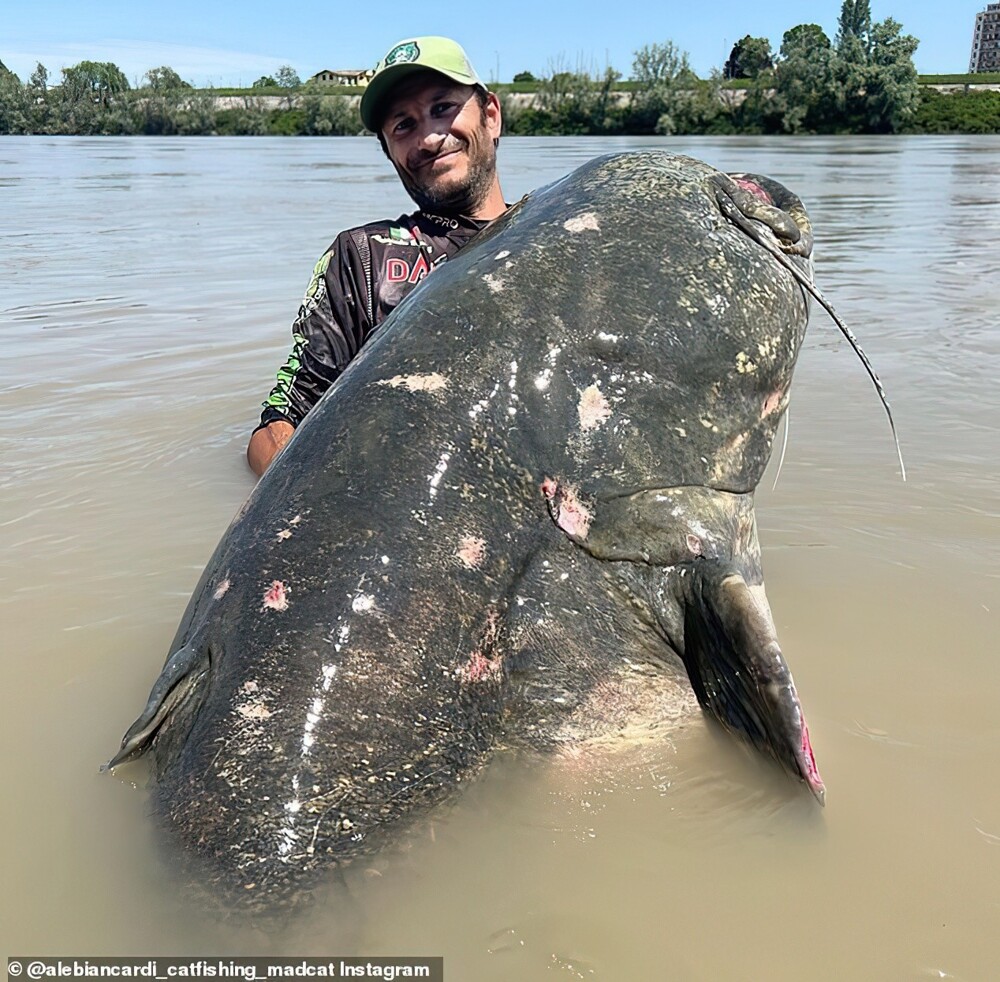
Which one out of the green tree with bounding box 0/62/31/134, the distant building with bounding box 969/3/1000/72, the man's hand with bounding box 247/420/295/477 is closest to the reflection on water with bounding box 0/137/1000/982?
the man's hand with bounding box 247/420/295/477

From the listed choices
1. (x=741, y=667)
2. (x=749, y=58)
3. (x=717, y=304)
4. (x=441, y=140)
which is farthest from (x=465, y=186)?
(x=749, y=58)

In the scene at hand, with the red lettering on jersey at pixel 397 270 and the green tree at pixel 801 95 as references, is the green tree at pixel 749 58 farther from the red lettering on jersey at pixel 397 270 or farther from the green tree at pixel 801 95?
the red lettering on jersey at pixel 397 270

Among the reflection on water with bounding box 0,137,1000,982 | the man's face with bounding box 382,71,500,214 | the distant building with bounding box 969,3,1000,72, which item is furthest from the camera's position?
the distant building with bounding box 969,3,1000,72

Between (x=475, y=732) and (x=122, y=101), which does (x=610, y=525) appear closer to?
(x=475, y=732)

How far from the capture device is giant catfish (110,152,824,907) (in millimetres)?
1874

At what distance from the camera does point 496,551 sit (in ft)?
6.79

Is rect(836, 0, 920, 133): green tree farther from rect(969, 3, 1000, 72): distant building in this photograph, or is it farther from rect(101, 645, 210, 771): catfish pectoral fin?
rect(969, 3, 1000, 72): distant building

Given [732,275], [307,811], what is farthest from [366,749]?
[732,275]

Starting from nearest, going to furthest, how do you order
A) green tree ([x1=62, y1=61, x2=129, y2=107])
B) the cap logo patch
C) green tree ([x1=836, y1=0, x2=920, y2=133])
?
the cap logo patch → green tree ([x1=836, y1=0, x2=920, y2=133]) → green tree ([x1=62, y1=61, x2=129, y2=107])

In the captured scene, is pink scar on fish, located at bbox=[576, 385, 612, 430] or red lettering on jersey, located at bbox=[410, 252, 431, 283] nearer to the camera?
pink scar on fish, located at bbox=[576, 385, 612, 430]

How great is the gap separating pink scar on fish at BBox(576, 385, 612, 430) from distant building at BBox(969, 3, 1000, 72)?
190m

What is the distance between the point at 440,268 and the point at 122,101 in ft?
304

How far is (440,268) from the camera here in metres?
2.47

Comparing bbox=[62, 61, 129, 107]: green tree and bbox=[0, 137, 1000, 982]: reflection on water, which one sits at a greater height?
bbox=[62, 61, 129, 107]: green tree
